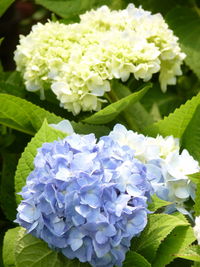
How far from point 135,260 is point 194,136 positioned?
0.35 m

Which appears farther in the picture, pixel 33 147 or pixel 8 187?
pixel 8 187

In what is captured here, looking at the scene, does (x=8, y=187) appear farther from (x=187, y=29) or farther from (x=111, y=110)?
(x=187, y=29)

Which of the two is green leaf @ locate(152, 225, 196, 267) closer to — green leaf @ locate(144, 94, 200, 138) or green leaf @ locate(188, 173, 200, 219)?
green leaf @ locate(188, 173, 200, 219)

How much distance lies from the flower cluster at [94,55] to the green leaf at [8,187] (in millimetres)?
190

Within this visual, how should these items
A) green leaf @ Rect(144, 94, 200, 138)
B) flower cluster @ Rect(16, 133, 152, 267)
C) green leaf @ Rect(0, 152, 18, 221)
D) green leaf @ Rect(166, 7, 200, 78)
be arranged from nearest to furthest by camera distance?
1. flower cluster @ Rect(16, 133, 152, 267)
2. green leaf @ Rect(144, 94, 200, 138)
3. green leaf @ Rect(0, 152, 18, 221)
4. green leaf @ Rect(166, 7, 200, 78)

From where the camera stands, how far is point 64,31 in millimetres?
1518

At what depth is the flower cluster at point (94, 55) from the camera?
54.9 inches

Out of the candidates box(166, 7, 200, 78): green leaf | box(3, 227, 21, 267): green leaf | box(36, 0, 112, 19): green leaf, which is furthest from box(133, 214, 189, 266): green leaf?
box(36, 0, 112, 19): green leaf

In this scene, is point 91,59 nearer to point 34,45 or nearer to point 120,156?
point 34,45

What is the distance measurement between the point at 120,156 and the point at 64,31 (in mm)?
542

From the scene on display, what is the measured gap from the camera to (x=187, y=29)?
6.46ft

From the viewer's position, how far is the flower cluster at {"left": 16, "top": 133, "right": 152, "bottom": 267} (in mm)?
1005

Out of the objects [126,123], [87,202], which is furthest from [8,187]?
[87,202]

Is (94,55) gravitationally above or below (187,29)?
above
